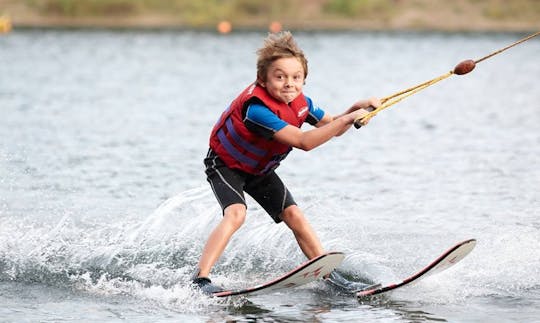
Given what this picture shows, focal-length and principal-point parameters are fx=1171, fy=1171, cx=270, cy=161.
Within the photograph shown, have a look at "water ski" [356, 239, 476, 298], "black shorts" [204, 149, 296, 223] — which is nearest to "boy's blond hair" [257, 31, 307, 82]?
"black shorts" [204, 149, 296, 223]

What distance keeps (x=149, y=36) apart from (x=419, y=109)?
1169 inches

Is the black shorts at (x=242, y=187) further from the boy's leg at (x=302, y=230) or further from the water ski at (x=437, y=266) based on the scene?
the water ski at (x=437, y=266)

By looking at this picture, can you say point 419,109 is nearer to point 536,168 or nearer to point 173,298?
point 536,168

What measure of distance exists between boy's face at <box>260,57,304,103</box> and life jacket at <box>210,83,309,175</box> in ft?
0.20

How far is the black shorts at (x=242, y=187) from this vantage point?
7.36m

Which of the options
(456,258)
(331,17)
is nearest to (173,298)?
(456,258)

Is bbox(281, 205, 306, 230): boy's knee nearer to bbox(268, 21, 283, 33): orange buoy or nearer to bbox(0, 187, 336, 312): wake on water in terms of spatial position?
bbox(0, 187, 336, 312): wake on water

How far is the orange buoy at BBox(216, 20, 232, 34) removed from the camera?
57.5 meters

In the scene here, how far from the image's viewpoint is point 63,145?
1535 cm

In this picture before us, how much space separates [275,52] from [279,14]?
169 ft

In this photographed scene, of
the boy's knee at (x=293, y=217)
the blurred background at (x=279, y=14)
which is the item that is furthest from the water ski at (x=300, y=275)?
the blurred background at (x=279, y=14)

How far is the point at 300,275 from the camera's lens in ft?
23.7

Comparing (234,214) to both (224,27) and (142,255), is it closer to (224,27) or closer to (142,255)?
(142,255)

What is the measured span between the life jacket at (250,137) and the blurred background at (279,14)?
47216 millimetres
